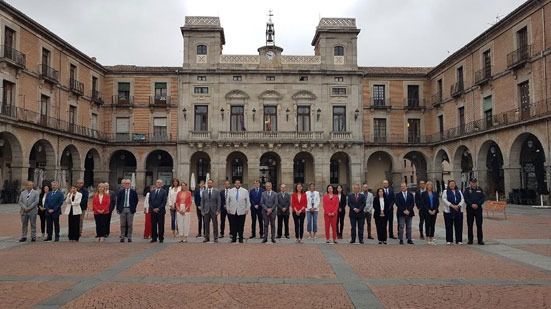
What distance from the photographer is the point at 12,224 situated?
49.4 ft

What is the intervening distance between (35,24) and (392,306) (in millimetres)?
29350

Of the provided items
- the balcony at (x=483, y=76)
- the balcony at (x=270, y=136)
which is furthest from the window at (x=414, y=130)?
the balcony at (x=483, y=76)

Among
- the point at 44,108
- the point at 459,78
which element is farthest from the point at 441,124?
the point at 44,108

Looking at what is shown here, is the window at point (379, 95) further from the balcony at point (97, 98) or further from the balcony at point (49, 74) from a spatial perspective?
the balcony at point (49, 74)

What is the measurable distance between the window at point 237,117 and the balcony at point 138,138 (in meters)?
5.34

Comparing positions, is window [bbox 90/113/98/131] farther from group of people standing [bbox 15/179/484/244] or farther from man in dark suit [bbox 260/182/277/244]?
man in dark suit [bbox 260/182/277/244]

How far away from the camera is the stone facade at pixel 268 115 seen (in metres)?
32.8

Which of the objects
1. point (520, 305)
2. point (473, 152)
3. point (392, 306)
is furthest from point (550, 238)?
point (473, 152)

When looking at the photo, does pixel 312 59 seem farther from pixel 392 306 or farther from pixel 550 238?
pixel 392 306

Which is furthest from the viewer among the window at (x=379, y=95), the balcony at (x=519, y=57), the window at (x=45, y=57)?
the window at (x=379, y=95)

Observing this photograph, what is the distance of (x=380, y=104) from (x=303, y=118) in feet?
24.0

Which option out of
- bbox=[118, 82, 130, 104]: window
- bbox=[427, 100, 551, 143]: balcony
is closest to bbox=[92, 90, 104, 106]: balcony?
bbox=[118, 82, 130, 104]: window

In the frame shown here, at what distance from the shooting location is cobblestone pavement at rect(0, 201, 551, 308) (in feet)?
19.4

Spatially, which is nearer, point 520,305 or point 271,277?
point 520,305
